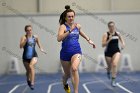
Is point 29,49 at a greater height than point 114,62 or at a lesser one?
greater

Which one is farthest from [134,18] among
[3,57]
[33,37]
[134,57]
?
[33,37]

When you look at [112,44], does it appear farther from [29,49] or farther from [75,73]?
[75,73]

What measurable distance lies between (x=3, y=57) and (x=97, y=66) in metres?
4.84

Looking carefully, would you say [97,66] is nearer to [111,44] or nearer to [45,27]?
[45,27]

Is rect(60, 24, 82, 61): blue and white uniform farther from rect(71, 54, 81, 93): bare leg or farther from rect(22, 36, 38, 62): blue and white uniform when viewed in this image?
rect(22, 36, 38, 62): blue and white uniform

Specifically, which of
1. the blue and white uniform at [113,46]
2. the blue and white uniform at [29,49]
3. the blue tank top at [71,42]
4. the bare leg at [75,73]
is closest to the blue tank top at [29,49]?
the blue and white uniform at [29,49]

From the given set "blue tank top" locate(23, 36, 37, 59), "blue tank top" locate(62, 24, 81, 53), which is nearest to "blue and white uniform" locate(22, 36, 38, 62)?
"blue tank top" locate(23, 36, 37, 59)

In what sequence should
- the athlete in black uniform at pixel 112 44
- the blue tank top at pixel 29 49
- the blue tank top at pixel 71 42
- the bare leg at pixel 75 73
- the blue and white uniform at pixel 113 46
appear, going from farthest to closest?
the blue and white uniform at pixel 113 46, the athlete in black uniform at pixel 112 44, the blue tank top at pixel 29 49, the blue tank top at pixel 71 42, the bare leg at pixel 75 73

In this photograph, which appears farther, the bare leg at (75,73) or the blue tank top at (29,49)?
the blue tank top at (29,49)

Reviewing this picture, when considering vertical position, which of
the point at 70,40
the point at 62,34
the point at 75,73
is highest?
the point at 62,34

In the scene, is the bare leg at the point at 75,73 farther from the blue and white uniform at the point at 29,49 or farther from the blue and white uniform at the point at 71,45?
the blue and white uniform at the point at 29,49

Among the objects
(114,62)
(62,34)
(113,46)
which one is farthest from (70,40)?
(113,46)

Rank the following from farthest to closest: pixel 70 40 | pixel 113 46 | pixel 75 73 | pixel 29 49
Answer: pixel 113 46 → pixel 29 49 → pixel 70 40 → pixel 75 73

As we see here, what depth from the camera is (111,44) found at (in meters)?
12.2
